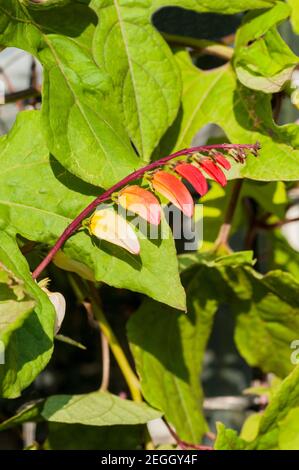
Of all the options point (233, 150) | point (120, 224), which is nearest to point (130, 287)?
point (120, 224)

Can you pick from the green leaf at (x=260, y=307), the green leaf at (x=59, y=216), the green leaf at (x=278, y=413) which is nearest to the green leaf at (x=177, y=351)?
the green leaf at (x=260, y=307)

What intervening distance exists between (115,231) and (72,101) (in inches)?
5.6

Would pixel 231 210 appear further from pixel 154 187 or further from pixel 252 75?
pixel 154 187

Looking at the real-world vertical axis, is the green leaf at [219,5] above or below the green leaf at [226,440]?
above

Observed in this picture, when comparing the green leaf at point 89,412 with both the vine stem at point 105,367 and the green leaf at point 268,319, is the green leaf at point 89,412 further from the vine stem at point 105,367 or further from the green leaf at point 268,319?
the green leaf at point 268,319

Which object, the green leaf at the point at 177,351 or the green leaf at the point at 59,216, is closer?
the green leaf at the point at 59,216

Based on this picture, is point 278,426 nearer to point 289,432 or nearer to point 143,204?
point 289,432

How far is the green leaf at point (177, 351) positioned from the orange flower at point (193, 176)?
1.04ft

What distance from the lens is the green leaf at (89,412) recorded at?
0.99m

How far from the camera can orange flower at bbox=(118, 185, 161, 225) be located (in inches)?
31.5

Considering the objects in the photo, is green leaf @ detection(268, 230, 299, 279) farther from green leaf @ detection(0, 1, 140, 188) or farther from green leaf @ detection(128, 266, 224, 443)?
green leaf @ detection(0, 1, 140, 188)

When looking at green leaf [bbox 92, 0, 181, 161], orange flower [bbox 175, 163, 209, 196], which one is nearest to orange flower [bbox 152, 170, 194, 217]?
orange flower [bbox 175, 163, 209, 196]

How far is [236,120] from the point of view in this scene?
1.03 meters

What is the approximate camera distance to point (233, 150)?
0.83 meters
